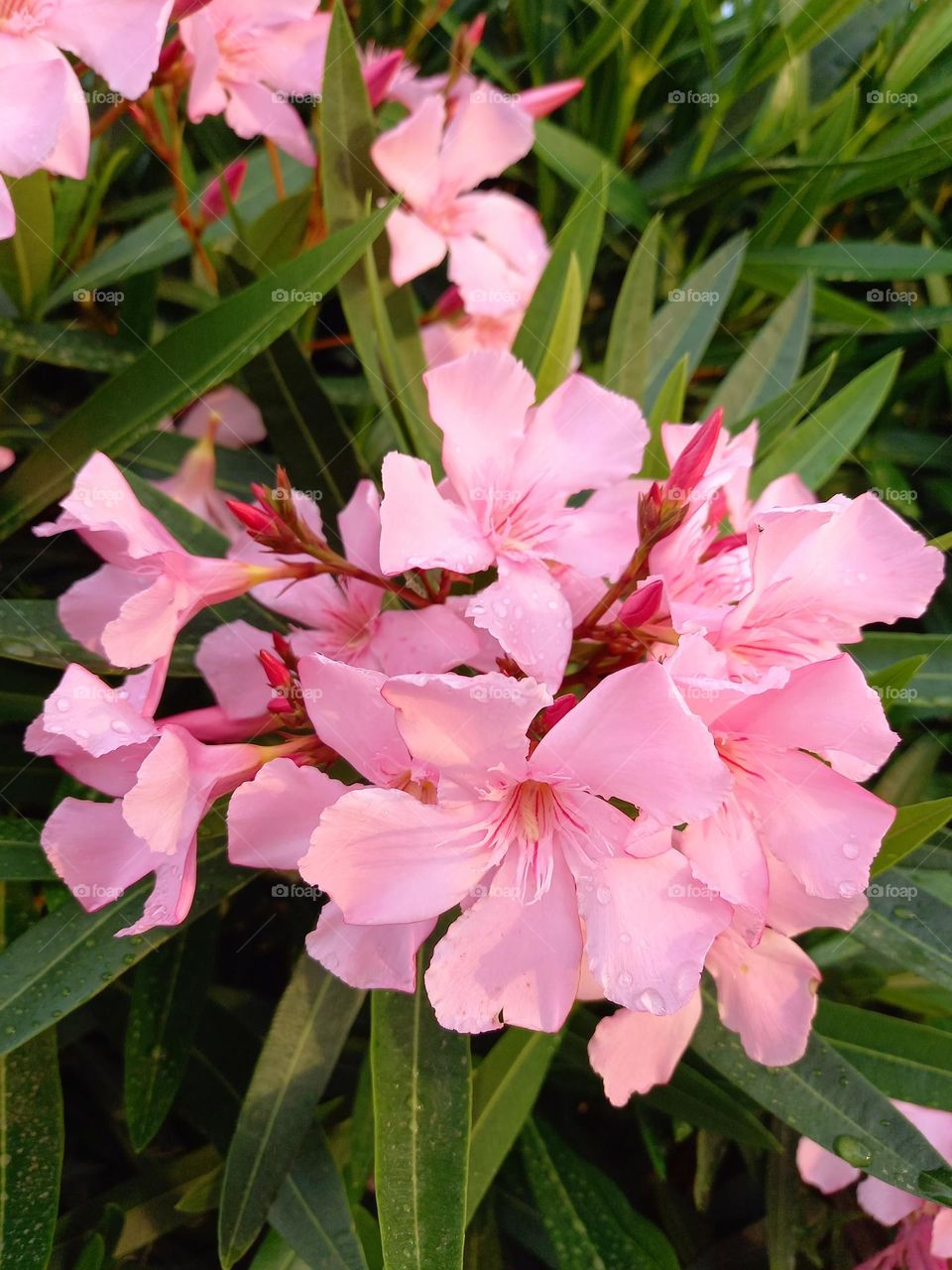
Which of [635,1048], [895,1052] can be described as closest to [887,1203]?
[895,1052]

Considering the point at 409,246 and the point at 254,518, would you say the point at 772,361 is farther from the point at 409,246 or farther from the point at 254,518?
the point at 254,518

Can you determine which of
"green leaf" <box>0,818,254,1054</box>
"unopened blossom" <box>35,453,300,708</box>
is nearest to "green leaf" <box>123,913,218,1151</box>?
"green leaf" <box>0,818,254,1054</box>

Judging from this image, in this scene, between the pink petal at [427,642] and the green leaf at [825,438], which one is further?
the green leaf at [825,438]

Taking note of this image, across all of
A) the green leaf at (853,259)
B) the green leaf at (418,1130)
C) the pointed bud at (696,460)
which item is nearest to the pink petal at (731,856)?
the pointed bud at (696,460)

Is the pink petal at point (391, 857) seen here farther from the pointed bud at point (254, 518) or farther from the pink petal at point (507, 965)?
the pointed bud at point (254, 518)

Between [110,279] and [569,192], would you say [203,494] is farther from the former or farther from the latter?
[569,192]

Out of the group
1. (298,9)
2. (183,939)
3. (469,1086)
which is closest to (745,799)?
(469,1086)
